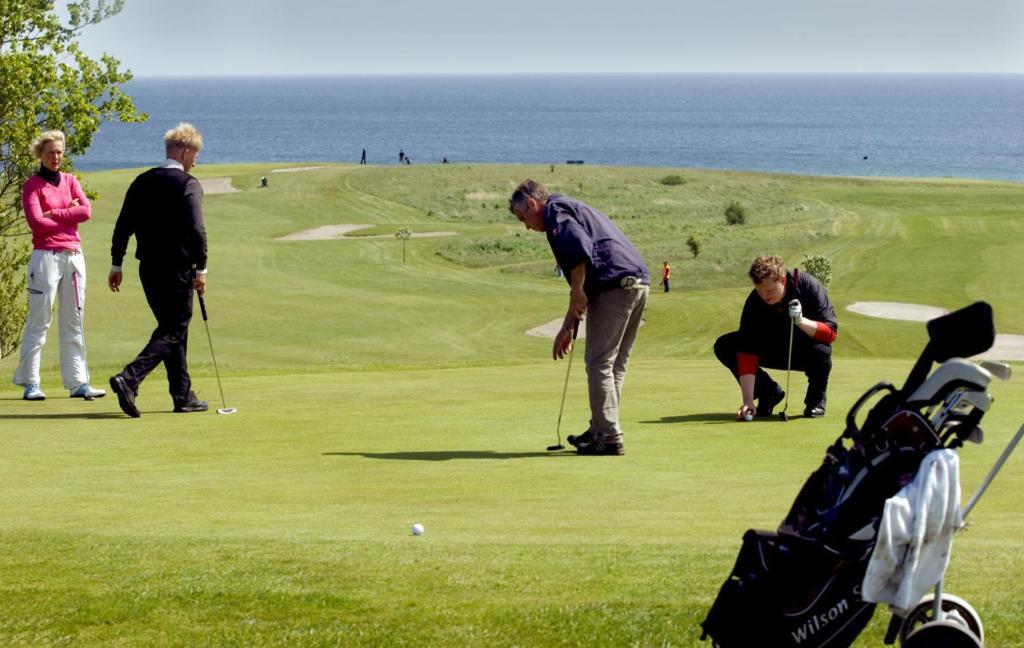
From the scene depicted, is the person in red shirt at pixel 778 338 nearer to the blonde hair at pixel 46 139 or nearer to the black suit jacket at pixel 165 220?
the black suit jacket at pixel 165 220

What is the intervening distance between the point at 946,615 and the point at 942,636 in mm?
244

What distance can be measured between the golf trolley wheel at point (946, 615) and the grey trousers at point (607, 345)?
14.8 ft

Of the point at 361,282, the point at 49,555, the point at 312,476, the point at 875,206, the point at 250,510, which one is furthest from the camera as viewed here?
the point at 875,206

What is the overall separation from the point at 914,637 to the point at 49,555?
4.10 meters

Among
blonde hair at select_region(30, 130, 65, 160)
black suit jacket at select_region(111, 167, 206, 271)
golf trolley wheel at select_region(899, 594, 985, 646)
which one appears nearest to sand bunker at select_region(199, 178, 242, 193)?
blonde hair at select_region(30, 130, 65, 160)

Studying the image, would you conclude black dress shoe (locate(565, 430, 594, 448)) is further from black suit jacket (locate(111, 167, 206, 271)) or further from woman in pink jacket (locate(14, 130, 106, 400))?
woman in pink jacket (locate(14, 130, 106, 400))

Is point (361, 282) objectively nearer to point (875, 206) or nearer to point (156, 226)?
point (156, 226)

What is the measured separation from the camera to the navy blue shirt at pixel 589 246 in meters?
8.54

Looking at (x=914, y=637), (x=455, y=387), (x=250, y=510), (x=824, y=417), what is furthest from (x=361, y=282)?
(x=914, y=637)

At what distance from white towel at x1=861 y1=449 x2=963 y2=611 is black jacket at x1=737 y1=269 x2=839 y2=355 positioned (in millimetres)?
7116

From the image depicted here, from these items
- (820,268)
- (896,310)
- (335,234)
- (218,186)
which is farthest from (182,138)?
(218,186)

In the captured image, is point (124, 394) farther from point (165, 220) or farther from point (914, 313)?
point (914, 313)

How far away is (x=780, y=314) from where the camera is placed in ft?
36.4

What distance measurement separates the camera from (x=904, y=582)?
3959mm
